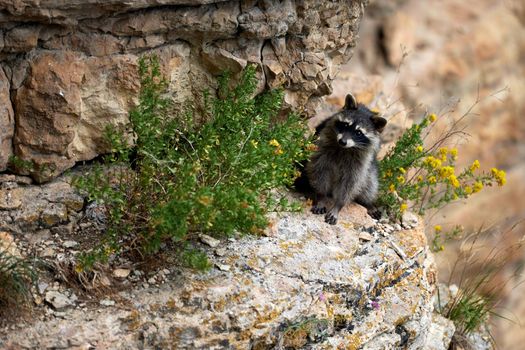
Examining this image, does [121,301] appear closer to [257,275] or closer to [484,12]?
[257,275]

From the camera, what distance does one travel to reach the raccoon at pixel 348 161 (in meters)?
6.57

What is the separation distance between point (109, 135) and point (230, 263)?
122 centimetres

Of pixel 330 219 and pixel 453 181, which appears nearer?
pixel 330 219

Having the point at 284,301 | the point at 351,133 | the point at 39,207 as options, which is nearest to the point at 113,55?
the point at 39,207

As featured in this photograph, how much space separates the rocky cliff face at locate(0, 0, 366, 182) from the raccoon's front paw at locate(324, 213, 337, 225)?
3.20 feet

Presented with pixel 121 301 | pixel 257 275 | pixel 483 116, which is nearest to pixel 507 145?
pixel 483 116

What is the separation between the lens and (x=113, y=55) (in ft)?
17.7

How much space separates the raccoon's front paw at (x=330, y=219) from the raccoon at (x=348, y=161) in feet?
0.58

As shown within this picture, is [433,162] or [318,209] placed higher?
[433,162]

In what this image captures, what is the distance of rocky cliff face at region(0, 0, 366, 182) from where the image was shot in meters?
5.03

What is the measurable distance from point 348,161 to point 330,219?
795 millimetres

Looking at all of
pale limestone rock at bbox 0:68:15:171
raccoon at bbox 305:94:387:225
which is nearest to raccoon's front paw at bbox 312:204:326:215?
raccoon at bbox 305:94:387:225

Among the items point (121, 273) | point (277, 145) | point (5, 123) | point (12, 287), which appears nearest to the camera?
point (12, 287)

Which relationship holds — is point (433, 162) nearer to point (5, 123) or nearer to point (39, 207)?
point (39, 207)
